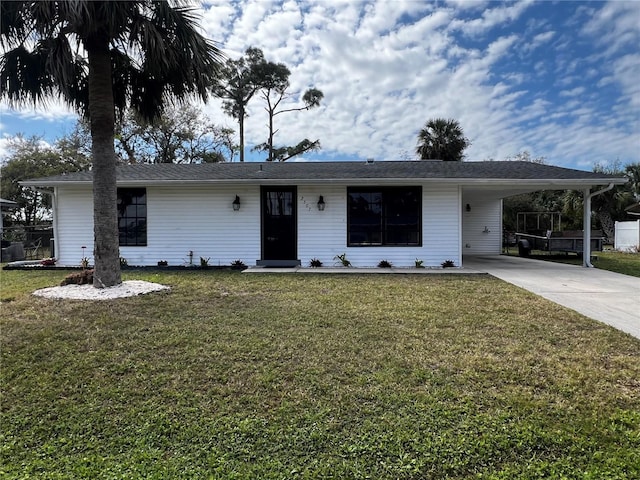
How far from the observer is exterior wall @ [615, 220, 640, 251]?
1605cm

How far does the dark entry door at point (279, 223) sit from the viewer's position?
10367mm

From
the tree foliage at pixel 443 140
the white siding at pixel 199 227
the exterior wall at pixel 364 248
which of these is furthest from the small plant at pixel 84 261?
the tree foliage at pixel 443 140

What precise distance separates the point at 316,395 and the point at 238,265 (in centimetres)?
779

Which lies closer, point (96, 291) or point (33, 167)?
point (96, 291)

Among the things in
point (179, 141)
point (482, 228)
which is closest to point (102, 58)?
point (482, 228)

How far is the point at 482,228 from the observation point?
47.2 ft

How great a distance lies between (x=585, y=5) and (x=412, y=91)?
22.7 ft

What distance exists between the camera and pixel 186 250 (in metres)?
10.5

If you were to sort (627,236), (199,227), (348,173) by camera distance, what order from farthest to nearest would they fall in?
1. (627,236)
2. (199,227)
3. (348,173)

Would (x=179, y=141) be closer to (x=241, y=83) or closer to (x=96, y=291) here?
(x=241, y=83)

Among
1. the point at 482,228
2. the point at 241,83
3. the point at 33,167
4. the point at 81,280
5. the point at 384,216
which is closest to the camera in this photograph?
the point at 81,280

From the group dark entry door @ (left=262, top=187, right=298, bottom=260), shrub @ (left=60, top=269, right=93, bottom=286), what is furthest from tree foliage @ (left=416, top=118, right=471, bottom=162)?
shrub @ (left=60, top=269, right=93, bottom=286)

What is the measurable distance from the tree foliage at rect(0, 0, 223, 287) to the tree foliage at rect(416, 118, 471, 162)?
16.6 meters

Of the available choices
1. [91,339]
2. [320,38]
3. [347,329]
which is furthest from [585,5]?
[91,339]
